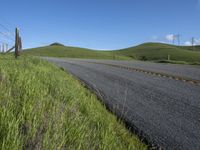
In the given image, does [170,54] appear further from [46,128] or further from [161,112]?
[46,128]

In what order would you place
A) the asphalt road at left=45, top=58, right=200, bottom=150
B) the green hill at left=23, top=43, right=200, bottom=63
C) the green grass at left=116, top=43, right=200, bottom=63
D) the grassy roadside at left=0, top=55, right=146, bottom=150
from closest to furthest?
the grassy roadside at left=0, top=55, right=146, bottom=150 → the asphalt road at left=45, top=58, right=200, bottom=150 → the green hill at left=23, top=43, right=200, bottom=63 → the green grass at left=116, top=43, right=200, bottom=63

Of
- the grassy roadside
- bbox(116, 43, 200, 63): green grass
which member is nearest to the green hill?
bbox(116, 43, 200, 63): green grass

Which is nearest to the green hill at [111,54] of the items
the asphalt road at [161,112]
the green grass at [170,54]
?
the green grass at [170,54]

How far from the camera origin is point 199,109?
260 inches

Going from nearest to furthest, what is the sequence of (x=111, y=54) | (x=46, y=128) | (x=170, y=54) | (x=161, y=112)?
1. (x=46, y=128)
2. (x=161, y=112)
3. (x=111, y=54)
4. (x=170, y=54)

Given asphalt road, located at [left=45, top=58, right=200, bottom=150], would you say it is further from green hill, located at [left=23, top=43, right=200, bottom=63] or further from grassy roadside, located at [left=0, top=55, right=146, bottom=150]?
green hill, located at [left=23, top=43, right=200, bottom=63]

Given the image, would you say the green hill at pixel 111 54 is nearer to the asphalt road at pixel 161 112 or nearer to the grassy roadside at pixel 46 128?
the asphalt road at pixel 161 112

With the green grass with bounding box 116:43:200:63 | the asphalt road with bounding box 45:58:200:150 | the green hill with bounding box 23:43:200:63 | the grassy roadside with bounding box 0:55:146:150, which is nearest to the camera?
the grassy roadside with bounding box 0:55:146:150

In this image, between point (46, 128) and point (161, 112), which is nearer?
point (46, 128)

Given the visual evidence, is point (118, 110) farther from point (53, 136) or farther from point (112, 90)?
point (53, 136)

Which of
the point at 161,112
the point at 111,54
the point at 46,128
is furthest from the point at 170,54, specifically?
the point at 46,128

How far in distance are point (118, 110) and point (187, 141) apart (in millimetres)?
2153

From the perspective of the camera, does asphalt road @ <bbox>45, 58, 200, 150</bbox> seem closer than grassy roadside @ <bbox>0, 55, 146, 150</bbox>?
No

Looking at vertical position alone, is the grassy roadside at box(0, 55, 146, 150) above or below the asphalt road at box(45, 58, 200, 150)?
above
